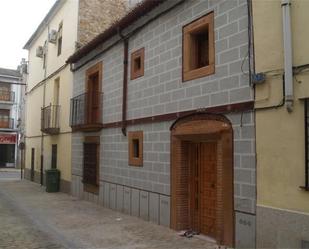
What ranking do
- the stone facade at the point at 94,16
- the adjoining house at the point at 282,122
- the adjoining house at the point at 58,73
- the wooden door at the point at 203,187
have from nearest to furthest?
the adjoining house at the point at 282,122, the wooden door at the point at 203,187, the stone facade at the point at 94,16, the adjoining house at the point at 58,73

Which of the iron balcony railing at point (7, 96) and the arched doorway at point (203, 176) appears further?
the iron balcony railing at point (7, 96)

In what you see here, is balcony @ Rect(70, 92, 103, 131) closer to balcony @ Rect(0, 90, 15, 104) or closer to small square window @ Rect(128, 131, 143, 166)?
small square window @ Rect(128, 131, 143, 166)

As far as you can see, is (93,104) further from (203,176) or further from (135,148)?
(203,176)

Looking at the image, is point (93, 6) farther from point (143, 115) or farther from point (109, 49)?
point (143, 115)

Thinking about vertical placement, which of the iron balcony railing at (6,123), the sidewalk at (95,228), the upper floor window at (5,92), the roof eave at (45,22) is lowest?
the sidewalk at (95,228)

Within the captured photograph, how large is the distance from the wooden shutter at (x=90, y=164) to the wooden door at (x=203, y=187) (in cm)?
526

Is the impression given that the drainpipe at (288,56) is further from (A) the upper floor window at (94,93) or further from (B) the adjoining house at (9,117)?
(B) the adjoining house at (9,117)

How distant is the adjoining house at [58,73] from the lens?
17156 mm

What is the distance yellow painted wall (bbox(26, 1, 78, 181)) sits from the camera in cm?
1730

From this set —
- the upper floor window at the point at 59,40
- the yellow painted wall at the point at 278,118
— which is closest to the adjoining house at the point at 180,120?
the yellow painted wall at the point at 278,118

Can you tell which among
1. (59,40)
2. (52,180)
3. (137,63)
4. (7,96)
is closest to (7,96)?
(7,96)

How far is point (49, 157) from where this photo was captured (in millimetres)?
20094

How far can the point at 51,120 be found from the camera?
63.1 feet

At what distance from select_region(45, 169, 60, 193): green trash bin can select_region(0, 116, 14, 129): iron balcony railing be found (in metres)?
27.2
